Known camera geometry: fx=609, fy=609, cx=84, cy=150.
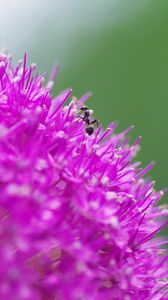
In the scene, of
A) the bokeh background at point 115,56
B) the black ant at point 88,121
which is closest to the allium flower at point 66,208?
Answer: the black ant at point 88,121

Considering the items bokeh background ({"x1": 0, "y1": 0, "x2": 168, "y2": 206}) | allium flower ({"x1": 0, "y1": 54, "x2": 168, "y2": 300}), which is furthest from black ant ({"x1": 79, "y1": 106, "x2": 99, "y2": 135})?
bokeh background ({"x1": 0, "y1": 0, "x2": 168, "y2": 206})

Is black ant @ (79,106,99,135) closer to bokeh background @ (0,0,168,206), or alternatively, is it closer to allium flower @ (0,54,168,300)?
allium flower @ (0,54,168,300)

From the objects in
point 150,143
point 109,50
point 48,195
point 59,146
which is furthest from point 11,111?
point 109,50

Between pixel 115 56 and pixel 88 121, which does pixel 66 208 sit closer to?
pixel 88 121

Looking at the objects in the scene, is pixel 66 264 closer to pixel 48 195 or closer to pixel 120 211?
pixel 48 195

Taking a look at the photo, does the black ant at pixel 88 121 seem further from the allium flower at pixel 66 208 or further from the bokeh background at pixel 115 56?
the bokeh background at pixel 115 56
